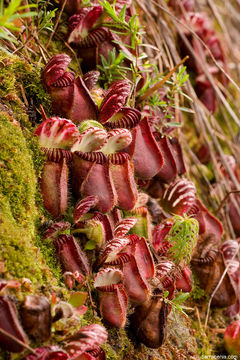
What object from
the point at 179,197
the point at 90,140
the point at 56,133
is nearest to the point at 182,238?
the point at 179,197

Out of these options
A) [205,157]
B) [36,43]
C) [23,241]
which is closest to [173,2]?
[205,157]

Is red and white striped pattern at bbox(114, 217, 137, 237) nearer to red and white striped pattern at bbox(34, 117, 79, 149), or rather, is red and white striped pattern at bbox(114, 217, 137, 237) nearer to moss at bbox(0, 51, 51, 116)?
red and white striped pattern at bbox(34, 117, 79, 149)

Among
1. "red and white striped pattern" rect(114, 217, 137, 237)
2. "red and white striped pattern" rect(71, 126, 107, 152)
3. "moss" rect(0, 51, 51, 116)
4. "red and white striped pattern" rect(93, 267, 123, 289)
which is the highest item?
"moss" rect(0, 51, 51, 116)

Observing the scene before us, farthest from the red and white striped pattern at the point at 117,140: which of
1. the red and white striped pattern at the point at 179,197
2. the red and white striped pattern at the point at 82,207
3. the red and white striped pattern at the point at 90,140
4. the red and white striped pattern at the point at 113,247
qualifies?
the red and white striped pattern at the point at 179,197

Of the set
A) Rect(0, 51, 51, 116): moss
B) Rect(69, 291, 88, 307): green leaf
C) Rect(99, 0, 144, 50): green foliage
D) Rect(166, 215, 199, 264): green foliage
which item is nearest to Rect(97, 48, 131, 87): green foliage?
Rect(99, 0, 144, 50): green foliage

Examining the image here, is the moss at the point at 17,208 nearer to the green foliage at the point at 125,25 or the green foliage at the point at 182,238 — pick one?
the green foliage at the point at 182,238

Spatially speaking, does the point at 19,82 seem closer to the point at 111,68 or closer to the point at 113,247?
the point at 111,68

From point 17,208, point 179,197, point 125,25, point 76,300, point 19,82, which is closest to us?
point 76,300

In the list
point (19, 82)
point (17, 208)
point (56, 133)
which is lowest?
point (17, 208)
